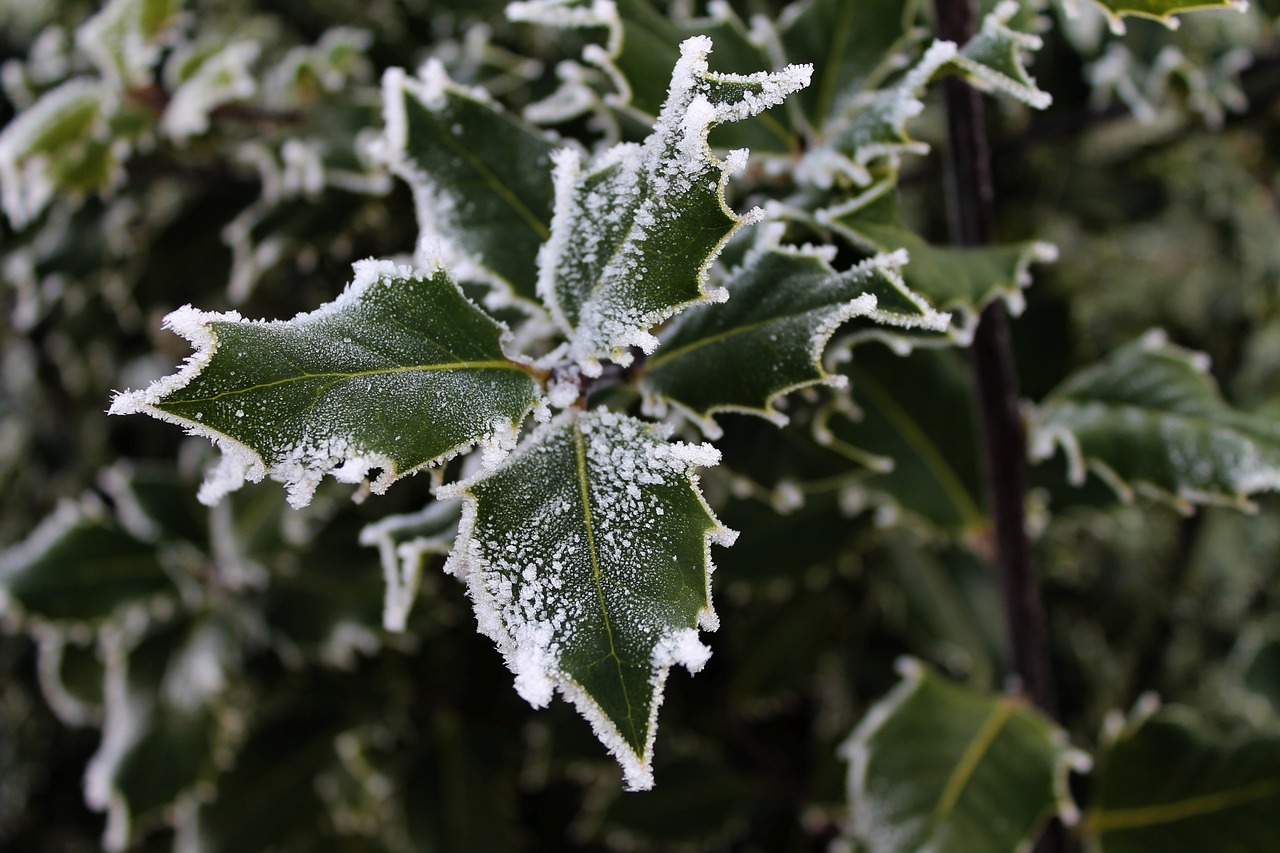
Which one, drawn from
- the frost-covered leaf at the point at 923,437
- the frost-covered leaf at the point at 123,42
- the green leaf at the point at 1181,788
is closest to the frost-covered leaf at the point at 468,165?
the frost-covered leaf at the point at 923,437

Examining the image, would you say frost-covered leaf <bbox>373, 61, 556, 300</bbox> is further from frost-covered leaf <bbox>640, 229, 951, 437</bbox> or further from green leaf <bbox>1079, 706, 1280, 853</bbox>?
green leaf <bbox>1079, 706, 1280, 853</bbox>

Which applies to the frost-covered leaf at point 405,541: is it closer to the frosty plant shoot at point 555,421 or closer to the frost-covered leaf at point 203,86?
the frosty plant shoot at point 555,421

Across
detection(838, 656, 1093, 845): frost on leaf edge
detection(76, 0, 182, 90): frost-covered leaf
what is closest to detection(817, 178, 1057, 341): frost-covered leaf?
detection(838, 656, 1093, 845): frost on leaf edge

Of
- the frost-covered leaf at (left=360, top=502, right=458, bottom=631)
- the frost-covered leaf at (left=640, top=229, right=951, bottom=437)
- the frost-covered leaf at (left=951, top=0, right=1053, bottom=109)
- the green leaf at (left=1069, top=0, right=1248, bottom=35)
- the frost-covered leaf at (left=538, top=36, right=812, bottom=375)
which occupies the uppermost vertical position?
the green leaf at (left=1069, top=0, right=1248, bottom=35)

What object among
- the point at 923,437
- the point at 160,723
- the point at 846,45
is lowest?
the point at 160,723

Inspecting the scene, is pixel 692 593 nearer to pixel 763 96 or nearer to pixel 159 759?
pixel 763 96

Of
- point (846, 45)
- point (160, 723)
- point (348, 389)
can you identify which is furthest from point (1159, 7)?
point (160, 723)

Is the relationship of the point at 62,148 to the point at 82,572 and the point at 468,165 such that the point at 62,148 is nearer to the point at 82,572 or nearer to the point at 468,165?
the point at 82,572
